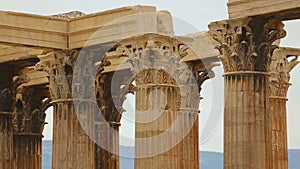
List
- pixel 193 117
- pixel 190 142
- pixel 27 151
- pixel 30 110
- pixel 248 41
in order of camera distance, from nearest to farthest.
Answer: pixel 248 41 < pixel 190 142 < pixel 193 117 < pixel 30 110 < pixel 27 151

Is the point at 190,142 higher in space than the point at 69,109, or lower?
lower

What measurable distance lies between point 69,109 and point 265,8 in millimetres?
11096

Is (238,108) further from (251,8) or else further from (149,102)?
(149,102)

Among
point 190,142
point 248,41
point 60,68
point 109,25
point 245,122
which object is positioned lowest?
point 190,142

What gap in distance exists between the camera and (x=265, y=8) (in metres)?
32.8

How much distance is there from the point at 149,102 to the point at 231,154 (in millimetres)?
6411

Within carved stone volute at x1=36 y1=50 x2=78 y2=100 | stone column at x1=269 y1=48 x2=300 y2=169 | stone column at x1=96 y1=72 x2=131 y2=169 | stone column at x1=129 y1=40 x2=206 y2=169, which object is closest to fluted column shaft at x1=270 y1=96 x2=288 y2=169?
stone column at x1=269 y1=48 x2=300 y2=169

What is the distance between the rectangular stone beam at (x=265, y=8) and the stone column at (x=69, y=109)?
347 inches

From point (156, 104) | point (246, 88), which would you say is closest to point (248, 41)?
point (246, 88)

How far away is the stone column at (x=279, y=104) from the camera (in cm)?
4259

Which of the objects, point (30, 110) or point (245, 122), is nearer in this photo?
point (245, 122)

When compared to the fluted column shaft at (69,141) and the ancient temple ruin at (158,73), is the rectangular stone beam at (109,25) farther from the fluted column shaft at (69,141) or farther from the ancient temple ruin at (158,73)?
the fluted column shaft at (69,141)

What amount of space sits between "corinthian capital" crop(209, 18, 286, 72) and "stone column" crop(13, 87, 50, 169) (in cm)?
1950

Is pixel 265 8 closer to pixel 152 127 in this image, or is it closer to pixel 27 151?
pixel 152 127
